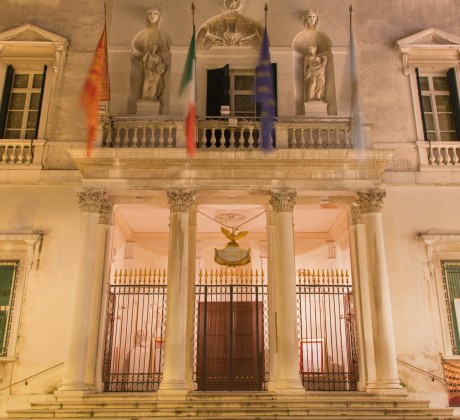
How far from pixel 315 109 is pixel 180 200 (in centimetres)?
457

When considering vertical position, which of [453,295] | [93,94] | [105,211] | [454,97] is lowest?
[453,295]

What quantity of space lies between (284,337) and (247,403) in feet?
5.29

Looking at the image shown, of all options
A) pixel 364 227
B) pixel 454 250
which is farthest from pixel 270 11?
pixel 454 250

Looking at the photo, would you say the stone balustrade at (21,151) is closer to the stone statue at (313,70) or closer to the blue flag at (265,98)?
the blue flag at (265,98)

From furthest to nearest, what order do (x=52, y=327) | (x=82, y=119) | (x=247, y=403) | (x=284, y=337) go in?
1. (x=82, y=119)
2. (x=52, y=327)
3. (x=284, y=337)
4. (x=247, y=403)

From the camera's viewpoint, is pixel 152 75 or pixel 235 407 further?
pixel 152 75

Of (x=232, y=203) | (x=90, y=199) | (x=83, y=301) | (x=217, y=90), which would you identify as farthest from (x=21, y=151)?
(x=232, y=203)

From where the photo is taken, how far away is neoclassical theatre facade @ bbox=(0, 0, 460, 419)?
486 inches

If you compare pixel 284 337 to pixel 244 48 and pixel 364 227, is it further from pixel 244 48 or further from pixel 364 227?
pixel 244 48

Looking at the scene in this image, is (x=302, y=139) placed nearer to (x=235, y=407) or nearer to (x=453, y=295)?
(x=453, y=295)

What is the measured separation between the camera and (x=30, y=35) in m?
15.6

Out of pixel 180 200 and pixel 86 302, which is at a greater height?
pixel 180 200

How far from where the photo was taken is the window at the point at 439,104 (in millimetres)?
15203

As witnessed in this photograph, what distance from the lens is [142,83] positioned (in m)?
15.2
